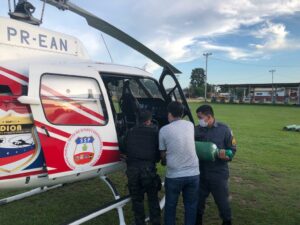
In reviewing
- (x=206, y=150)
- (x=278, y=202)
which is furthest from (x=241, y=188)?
(x=206, y=150)

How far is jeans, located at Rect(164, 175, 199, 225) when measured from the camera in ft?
14.4

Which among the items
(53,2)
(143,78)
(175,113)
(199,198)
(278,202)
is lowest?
(278,202)

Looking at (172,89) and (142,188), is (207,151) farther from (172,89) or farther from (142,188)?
(172,89)

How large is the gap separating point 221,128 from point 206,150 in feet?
1.39

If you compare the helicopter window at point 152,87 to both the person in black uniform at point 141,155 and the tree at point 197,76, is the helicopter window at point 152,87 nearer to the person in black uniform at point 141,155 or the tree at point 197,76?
the person in black uniform at point 141,155

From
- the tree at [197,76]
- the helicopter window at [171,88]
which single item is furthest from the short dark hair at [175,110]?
the tree at [197,76]

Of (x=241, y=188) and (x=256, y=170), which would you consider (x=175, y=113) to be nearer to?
(x=241, y=188)

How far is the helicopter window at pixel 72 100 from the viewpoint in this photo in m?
3.92

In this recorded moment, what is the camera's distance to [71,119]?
4094 mm

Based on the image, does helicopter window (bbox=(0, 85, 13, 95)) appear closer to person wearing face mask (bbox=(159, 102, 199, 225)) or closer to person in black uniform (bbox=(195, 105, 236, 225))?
person wearing face mask (bbox=(159, 102, 199, 225))

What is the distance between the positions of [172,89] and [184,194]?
6.26 feet

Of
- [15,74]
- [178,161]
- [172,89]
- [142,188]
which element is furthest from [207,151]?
[15,74]

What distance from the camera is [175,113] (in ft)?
14.3

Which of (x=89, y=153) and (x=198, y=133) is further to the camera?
(x=198, y=133)
